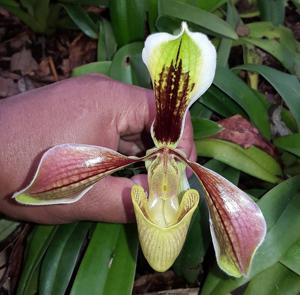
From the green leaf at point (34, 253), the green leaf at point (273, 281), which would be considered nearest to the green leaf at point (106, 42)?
the green leaf at point (34, 253)

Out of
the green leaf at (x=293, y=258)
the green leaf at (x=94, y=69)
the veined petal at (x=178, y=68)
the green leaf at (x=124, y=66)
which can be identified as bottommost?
the green leaf at (x=293, y=258)

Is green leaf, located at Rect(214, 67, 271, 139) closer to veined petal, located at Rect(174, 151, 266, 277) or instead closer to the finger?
the finger

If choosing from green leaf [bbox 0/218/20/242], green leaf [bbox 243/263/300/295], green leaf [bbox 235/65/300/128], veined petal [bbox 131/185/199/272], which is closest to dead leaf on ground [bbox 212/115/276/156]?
green leaf [bbox 235/65/300/128]

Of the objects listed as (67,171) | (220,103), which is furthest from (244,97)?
(67,171)

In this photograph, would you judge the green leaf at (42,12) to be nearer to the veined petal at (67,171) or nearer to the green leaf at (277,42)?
the green leaf at (277,42)

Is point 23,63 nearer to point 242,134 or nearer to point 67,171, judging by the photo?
point 242,134

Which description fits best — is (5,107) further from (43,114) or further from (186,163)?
(186,163)

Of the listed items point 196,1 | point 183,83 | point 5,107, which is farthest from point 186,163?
point 196,1
